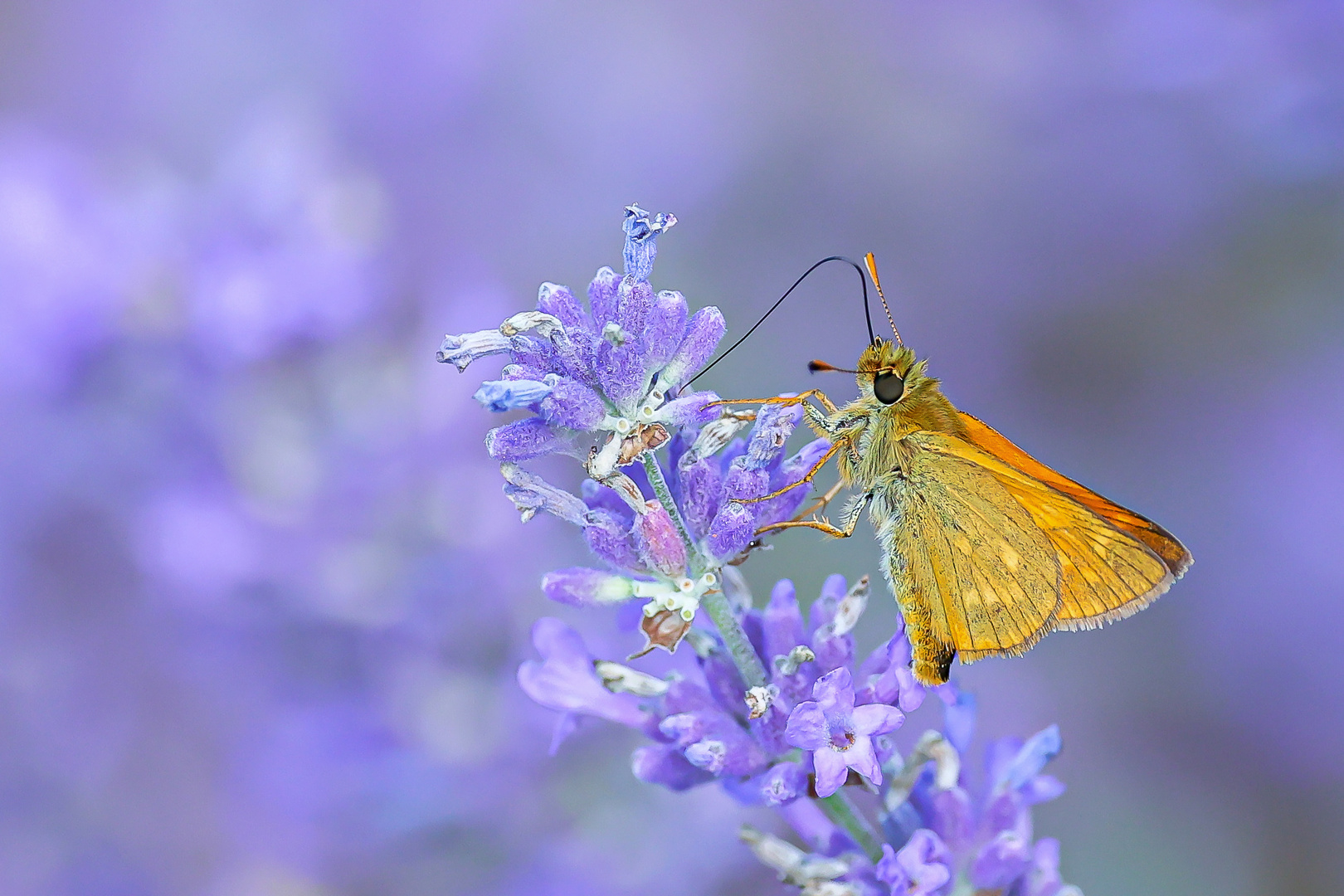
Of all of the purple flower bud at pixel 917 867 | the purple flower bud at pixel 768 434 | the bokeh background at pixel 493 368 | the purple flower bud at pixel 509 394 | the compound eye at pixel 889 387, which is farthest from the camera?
the bokeh background at pixel 493 368

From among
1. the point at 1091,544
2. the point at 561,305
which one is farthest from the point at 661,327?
the point at 1091,544

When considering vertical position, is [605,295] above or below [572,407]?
above

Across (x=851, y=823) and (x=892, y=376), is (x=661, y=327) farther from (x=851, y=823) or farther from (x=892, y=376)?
(x=851, y=823)

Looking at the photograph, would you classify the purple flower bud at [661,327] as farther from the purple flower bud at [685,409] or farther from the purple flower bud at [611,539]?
the purple flower bud at [611,539]

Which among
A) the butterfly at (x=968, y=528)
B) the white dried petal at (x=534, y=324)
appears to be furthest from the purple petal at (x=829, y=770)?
the white dried petal at (x=534, y=324)

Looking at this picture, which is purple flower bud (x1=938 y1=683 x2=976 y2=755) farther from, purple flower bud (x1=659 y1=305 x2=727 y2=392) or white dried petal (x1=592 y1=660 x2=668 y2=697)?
purple flower bud (x1=659 y1=305 x2=727 y2=392)

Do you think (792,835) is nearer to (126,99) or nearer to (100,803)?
(100,803)

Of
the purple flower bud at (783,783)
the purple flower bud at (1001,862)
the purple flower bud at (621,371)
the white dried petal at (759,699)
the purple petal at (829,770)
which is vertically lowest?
the purple flower bud at (1001,862)

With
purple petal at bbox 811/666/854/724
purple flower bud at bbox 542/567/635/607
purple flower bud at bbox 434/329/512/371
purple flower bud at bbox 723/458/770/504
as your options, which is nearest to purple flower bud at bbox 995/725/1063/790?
purple petal at bbox 811/666/854/724
